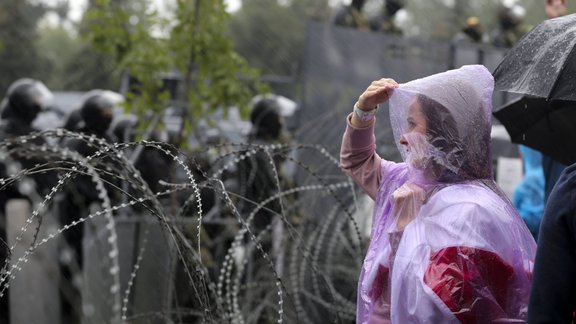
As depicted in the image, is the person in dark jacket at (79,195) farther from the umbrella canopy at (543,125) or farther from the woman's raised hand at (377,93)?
the woman's raised hand at (377,93)

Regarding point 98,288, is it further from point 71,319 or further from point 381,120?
point 381,120

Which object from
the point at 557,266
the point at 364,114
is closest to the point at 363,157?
the point at 364,114

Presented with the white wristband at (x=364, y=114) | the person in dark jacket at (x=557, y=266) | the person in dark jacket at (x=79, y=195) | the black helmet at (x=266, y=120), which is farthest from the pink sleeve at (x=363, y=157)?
the black helmet at (x=266, y=120)

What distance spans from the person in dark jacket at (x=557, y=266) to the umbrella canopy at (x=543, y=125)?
5.84ft

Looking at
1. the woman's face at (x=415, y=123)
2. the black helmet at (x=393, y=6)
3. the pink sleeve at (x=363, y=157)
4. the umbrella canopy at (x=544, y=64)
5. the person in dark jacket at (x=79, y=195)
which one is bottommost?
the person in dark jacket at (x=79, y=195)

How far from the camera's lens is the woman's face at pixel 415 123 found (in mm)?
3307

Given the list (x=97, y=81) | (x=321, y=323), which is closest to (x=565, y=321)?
(x=321, y=323)

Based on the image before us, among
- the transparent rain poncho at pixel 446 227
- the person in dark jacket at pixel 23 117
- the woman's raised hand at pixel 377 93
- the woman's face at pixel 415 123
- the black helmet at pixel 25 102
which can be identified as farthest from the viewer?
the black helmet at pixel 25 102

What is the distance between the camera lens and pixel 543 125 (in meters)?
4.73

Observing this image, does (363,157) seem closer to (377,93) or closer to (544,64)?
(377,93)

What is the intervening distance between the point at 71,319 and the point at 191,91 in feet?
5.91

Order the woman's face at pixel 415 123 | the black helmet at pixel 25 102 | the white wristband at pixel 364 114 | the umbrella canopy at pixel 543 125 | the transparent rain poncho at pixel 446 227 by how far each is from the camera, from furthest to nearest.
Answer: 1. the black helmet at pixel 25 102
2. the umbrella canopy at pixel 543 125
3. the white wristband at pixel 364 114
4. the woman's face at pixel 415 123
5. the transparent rain poncho at pixel 446 227

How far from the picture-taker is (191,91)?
7523 mm

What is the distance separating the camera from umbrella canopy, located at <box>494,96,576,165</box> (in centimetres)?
455
